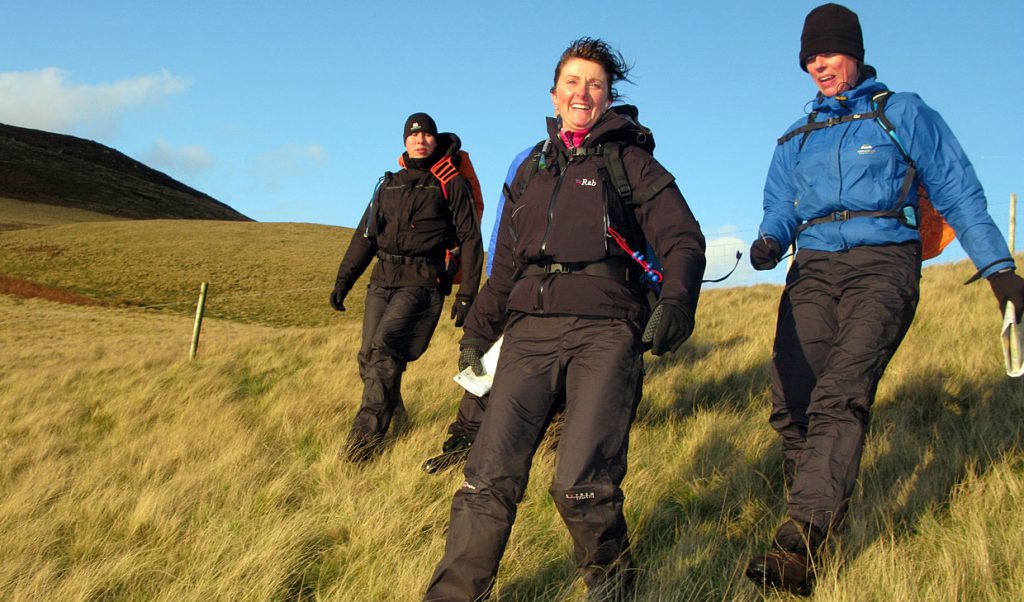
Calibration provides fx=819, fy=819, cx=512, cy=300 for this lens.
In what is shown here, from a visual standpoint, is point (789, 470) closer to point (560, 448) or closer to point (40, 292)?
point (560, 448)

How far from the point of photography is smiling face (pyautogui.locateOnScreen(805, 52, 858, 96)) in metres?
3.72

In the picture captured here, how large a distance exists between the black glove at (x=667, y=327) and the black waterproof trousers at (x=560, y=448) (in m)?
0.16

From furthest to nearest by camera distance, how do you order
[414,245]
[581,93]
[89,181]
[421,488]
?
1. [89,181]
2. [414,245]
3. [421,488]
4. [581,93]

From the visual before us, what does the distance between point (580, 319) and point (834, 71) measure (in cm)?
184

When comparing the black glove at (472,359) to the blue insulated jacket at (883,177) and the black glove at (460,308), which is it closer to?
the blue insulated jacket at (883,177)

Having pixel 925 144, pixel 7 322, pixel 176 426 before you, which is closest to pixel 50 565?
pixel 176 426

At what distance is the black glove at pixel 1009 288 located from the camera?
315 cm

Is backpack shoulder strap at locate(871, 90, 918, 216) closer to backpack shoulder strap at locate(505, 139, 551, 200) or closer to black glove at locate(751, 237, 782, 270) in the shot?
black glove at locate(751, 237, 782, 270)

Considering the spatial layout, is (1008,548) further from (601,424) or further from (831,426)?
(601,424)

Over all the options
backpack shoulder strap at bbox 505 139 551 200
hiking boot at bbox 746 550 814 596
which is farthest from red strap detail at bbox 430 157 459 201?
hiking boot at bbox 746 550 814 596

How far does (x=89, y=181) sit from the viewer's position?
4001 inches

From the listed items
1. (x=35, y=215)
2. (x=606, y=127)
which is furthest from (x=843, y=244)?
(x=35, y=215)

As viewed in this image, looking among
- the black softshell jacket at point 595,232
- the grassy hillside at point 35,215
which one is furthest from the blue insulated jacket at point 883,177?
the grassy hillside at point 35,215

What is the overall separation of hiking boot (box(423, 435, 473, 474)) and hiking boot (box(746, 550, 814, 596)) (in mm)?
2289
